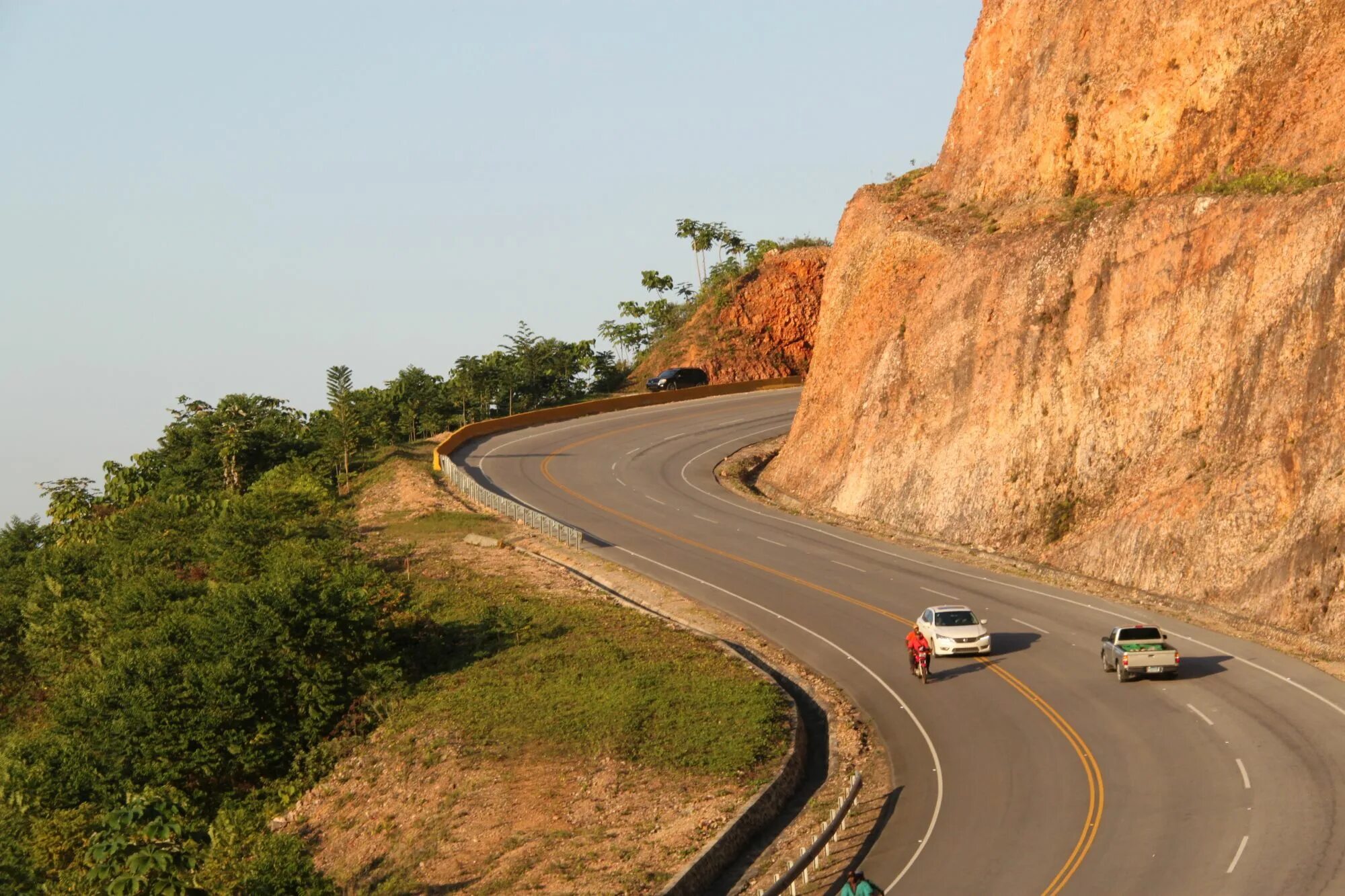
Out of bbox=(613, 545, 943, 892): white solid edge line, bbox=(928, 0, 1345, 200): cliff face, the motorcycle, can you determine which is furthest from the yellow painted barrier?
the motorcycle

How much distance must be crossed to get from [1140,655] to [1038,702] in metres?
2.90

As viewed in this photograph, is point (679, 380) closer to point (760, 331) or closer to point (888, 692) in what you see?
point (760, 331)

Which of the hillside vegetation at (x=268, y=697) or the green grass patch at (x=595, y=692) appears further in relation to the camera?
the green grass patch at (x=595, y=692)

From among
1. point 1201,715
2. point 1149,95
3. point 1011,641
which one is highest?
point 1149,95

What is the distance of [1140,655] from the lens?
34.3 m

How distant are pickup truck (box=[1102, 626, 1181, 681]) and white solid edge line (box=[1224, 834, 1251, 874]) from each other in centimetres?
1020

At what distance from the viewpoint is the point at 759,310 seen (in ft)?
326

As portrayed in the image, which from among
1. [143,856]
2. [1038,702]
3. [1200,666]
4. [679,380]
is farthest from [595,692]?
[679,380]

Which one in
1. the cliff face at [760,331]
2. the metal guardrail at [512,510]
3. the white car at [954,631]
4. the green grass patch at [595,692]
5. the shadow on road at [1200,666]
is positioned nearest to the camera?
the green grass patch at [595,692]

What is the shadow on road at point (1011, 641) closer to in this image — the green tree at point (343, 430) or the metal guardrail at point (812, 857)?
the metal guardrail at point (812, 857)


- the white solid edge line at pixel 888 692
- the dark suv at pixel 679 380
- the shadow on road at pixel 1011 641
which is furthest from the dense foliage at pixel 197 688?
the dark suv at pixel 679 380

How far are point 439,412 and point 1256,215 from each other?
58983mm

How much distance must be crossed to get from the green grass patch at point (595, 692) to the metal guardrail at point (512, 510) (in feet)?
30.0

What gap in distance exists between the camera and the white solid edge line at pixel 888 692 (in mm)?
25138
